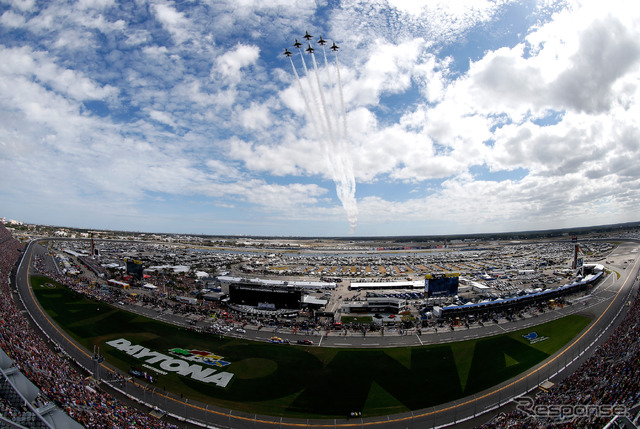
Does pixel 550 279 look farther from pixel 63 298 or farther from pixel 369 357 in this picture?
pixel 63 298

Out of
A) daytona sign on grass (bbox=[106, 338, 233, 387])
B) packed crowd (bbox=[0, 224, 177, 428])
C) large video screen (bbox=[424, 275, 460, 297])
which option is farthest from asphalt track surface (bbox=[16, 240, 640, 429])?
large video screen (bbox=[424, 275, 460, 297])

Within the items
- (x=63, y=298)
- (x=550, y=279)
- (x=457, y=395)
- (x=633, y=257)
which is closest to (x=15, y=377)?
(x=457, y=395)

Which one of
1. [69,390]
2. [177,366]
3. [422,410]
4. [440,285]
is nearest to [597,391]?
[422,410]

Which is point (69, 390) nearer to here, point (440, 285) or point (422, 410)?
point (422, 410)

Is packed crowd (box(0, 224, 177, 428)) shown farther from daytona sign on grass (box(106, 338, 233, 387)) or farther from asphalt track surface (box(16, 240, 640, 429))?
daytona sign on grass (box(106, 338, 233, 387))

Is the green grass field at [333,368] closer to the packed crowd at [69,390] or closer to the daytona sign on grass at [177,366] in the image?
the daytona sign on grass at [177,366]

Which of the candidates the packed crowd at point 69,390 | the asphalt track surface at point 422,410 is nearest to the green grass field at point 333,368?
the asphalt track surface at point 422,410
